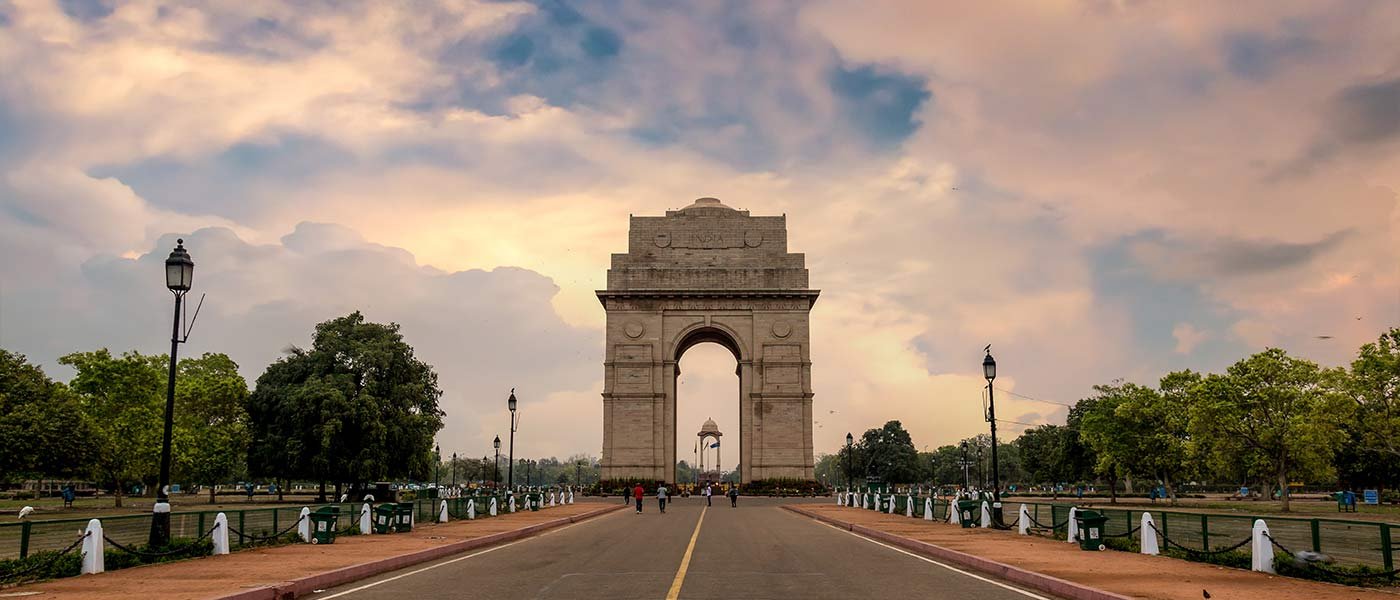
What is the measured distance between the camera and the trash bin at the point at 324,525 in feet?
76.7

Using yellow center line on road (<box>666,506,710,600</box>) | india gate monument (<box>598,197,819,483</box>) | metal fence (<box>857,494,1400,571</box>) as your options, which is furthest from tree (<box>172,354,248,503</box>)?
metal fence (<box>857,494,1400,571</box>)

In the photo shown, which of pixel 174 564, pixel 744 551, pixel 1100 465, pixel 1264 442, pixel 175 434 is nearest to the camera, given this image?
pixel 174 564

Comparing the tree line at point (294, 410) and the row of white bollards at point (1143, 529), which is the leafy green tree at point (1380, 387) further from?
the tree line at point (294, 410)

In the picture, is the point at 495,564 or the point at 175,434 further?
the point at 175,434

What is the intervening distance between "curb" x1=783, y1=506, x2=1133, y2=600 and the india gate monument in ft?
153

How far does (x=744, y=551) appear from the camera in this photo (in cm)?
2166

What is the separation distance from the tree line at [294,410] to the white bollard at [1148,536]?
41.5 meters

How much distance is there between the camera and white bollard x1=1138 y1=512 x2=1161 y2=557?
20.0m

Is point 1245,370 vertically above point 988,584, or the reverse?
point 1245,370

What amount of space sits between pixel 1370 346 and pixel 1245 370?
18.7ft

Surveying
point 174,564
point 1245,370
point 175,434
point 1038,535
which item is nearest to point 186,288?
point 174,564

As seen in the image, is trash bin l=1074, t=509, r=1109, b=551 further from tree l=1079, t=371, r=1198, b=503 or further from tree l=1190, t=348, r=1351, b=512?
tree l=1079, t=371, r=1198, b=503

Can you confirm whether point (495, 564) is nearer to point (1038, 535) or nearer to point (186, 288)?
point (186, 288)

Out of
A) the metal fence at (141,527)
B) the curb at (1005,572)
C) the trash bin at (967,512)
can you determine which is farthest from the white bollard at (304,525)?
the trash bin at (967,512)
